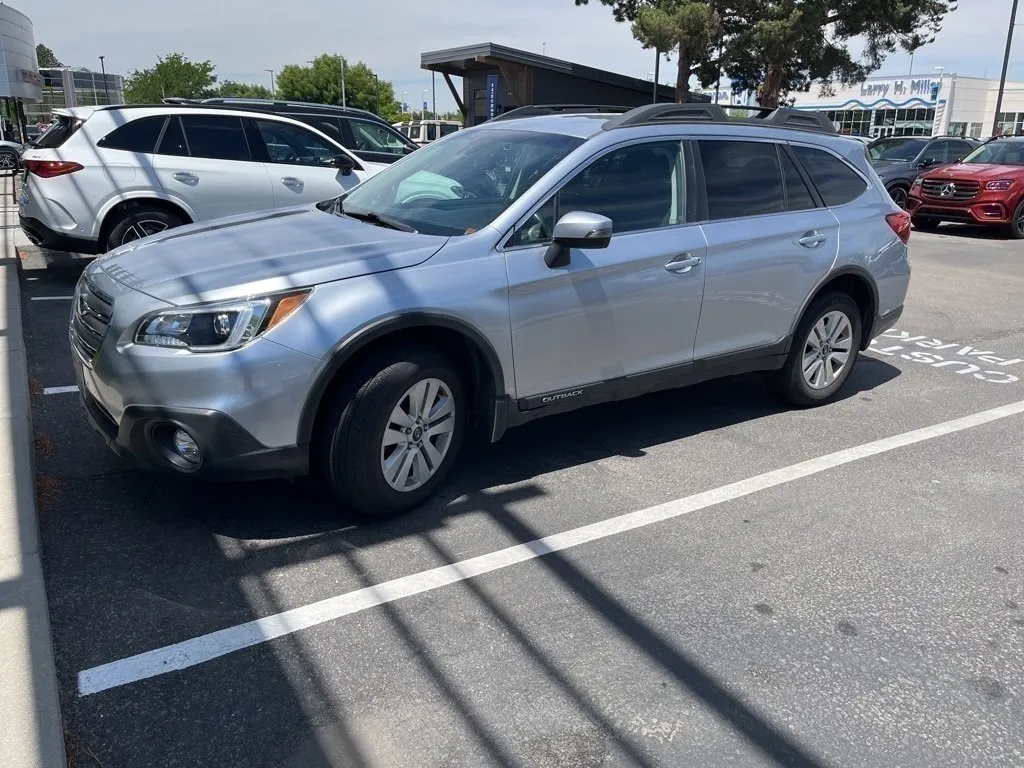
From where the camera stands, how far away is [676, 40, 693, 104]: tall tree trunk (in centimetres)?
3284

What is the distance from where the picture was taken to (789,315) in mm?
5203

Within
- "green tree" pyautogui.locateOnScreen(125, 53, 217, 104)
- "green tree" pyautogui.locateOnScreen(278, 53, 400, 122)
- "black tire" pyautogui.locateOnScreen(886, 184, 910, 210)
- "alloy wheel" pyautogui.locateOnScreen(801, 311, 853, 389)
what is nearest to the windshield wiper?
"alloy wheel" pyautogui.locateOnScreen(801, 311, 853, 389)

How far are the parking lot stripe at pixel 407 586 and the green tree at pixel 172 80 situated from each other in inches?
2415

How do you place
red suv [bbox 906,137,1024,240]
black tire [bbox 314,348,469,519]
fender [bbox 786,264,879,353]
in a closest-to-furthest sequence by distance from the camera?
1. black tire [bbox 314,348,469,519]
2. fender [bbox 786,264,879,353]
3. red suv [bbox 906,137,1024,240]

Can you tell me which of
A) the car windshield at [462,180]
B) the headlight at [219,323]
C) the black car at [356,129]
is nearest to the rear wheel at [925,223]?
the black car at [356,129]

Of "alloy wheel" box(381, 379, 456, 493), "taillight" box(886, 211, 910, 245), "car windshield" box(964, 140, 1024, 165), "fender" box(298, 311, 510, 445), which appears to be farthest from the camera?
"car windshield" box(964, 140, 1024, 165)

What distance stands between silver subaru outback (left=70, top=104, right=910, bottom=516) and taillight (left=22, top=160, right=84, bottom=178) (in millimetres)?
4428

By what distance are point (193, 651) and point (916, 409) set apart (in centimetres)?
486

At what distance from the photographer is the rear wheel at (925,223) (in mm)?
16558

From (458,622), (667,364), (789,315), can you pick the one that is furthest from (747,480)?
(458,622)

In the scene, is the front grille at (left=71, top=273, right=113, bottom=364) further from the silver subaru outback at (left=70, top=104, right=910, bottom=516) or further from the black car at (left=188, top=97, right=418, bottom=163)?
the black car at (left=188, top=97, right=418, bottom=163)

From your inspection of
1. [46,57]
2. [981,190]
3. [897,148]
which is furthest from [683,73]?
[46,57]

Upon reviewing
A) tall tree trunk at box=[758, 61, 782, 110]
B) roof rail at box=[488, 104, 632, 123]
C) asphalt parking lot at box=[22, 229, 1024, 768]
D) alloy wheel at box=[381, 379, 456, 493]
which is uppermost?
tall tree trunk at box=[758, 61, 782, 110]

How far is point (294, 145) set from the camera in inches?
356
